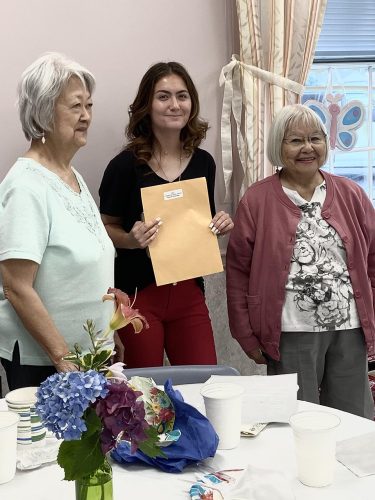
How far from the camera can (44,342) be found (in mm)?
1854

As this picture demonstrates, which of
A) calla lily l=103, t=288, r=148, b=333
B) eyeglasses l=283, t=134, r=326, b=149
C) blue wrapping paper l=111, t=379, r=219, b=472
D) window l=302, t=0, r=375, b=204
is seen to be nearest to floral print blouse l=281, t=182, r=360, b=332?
eyeglasses l=283, t=134, r=326, b=149

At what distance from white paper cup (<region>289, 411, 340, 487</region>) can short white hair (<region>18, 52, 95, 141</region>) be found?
120 centimetres

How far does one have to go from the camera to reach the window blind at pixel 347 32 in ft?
11.1

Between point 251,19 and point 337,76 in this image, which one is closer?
point 251,19

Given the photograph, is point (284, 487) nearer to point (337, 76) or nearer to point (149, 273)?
point (149, 273)

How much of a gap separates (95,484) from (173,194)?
4.30 ft

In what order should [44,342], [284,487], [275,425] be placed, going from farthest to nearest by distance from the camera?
[44,342] → [275,425] → [284,487]

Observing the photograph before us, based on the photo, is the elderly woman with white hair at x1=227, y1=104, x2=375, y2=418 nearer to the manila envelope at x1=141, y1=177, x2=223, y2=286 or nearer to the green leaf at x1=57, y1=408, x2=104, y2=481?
the manila envelope at x1=141, y1=177, x2=223, y2=286

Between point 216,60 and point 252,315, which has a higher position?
point 216,60

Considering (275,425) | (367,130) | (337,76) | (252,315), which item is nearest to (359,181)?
(367,130)

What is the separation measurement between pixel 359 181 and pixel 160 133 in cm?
153

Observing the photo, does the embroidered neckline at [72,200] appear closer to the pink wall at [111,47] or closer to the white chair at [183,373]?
the white chair at [183,373]

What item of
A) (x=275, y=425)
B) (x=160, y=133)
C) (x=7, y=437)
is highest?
(x=160, y=133)

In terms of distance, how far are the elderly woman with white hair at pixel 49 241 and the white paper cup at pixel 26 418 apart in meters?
0.40
